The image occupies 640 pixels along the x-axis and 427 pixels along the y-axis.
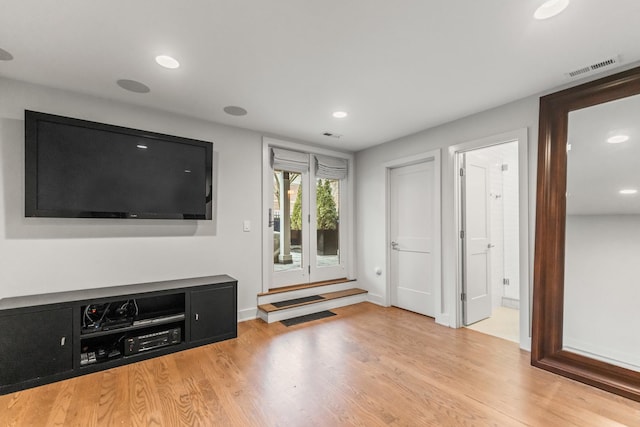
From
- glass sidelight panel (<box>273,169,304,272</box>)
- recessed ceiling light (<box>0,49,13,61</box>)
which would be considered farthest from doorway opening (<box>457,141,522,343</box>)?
recessed ceiling light (<box>0,49,13,61</box>)

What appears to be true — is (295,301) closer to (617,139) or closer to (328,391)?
(328,391)

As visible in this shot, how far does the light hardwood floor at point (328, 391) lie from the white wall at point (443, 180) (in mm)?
997

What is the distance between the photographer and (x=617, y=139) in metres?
2.28

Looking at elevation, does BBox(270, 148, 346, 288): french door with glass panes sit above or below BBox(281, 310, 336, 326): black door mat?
above

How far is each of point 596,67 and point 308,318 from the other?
3640 millimetres

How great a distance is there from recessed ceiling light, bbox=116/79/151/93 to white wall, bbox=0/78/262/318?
0.43m

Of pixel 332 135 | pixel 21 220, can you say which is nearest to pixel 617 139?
pixel 332 135

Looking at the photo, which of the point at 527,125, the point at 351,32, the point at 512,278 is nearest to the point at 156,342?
the point at 351,32

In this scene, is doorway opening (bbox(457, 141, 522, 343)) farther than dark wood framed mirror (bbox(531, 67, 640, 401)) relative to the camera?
Yes

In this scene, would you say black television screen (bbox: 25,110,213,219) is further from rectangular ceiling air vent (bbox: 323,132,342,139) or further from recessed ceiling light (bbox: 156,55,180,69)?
rectangular ceiling air vent (bbox: 323,132,342,139)

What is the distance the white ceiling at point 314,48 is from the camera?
1.66 metres

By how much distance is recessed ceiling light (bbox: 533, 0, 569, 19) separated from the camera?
159 centimetres

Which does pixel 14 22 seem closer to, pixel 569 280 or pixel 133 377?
pixel 133 377

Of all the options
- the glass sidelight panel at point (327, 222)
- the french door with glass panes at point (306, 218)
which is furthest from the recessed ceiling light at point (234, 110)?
the glass sidelight panel at point (327, 222)
